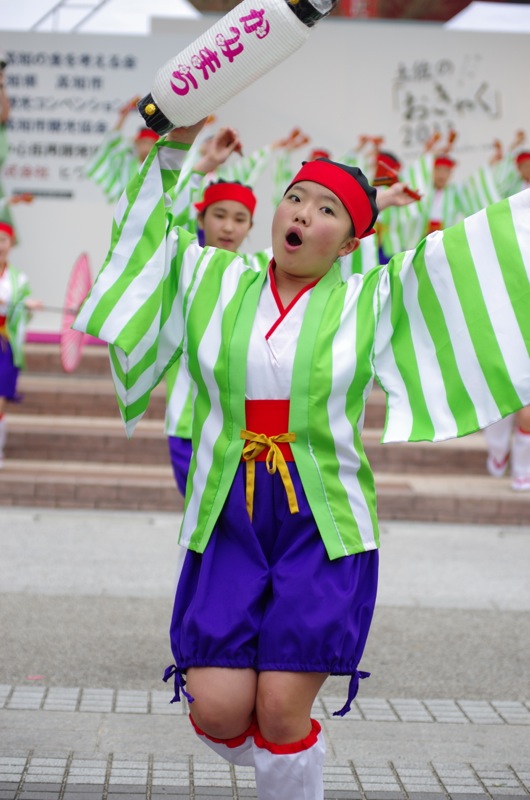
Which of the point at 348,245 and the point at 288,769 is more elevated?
the point at 348,245

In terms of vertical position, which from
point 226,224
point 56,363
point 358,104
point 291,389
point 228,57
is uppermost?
point 358,104

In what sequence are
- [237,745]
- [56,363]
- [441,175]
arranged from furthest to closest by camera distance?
[441,175] → [56,363] → [237,745]

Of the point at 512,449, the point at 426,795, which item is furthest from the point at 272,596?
the point at 512,449

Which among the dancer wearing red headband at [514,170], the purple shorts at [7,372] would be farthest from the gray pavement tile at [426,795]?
the dancer wearing red headband at [514,170]

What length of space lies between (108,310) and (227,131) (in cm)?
91

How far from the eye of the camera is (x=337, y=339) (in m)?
3.04

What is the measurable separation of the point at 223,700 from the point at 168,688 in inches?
70.0

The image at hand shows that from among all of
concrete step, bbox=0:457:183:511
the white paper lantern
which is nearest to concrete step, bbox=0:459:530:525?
concrete step, bbox=0:457:183:511

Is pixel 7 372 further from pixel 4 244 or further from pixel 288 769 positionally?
pixel 288 769

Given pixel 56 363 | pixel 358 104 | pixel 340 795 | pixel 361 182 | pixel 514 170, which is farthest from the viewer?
pixel 358 104

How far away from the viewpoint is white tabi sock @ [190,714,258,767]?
2.95 meters

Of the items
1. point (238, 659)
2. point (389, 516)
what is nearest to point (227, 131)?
point (238, 659)

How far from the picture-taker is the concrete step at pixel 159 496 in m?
7.95

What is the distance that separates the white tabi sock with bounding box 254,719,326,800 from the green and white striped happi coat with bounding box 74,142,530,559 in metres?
0.48
